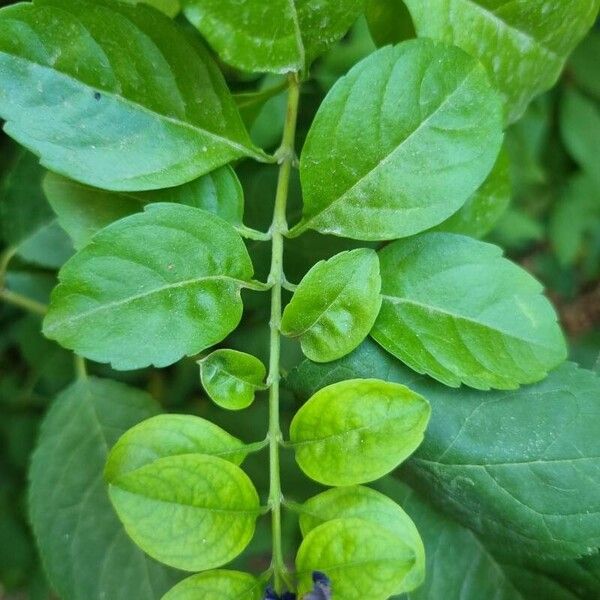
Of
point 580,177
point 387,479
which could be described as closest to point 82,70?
point 387,479

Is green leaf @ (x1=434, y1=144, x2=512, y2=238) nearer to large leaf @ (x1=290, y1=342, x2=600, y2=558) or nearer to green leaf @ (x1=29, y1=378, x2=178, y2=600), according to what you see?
large leaf @ (x1=290, y1=342, x2=600, y2=558)

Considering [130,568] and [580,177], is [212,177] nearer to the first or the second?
[130,568]

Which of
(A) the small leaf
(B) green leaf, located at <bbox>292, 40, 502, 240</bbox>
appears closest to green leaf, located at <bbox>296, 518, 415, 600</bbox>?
(A) the small leaf

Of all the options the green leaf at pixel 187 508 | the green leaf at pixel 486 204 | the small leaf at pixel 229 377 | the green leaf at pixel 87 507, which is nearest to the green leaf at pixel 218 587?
Answer: the green leaf at pixel 187 508

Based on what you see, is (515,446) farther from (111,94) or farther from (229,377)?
(111,94)

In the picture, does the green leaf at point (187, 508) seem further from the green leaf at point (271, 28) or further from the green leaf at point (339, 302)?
the green leaf at point (271, 28)
